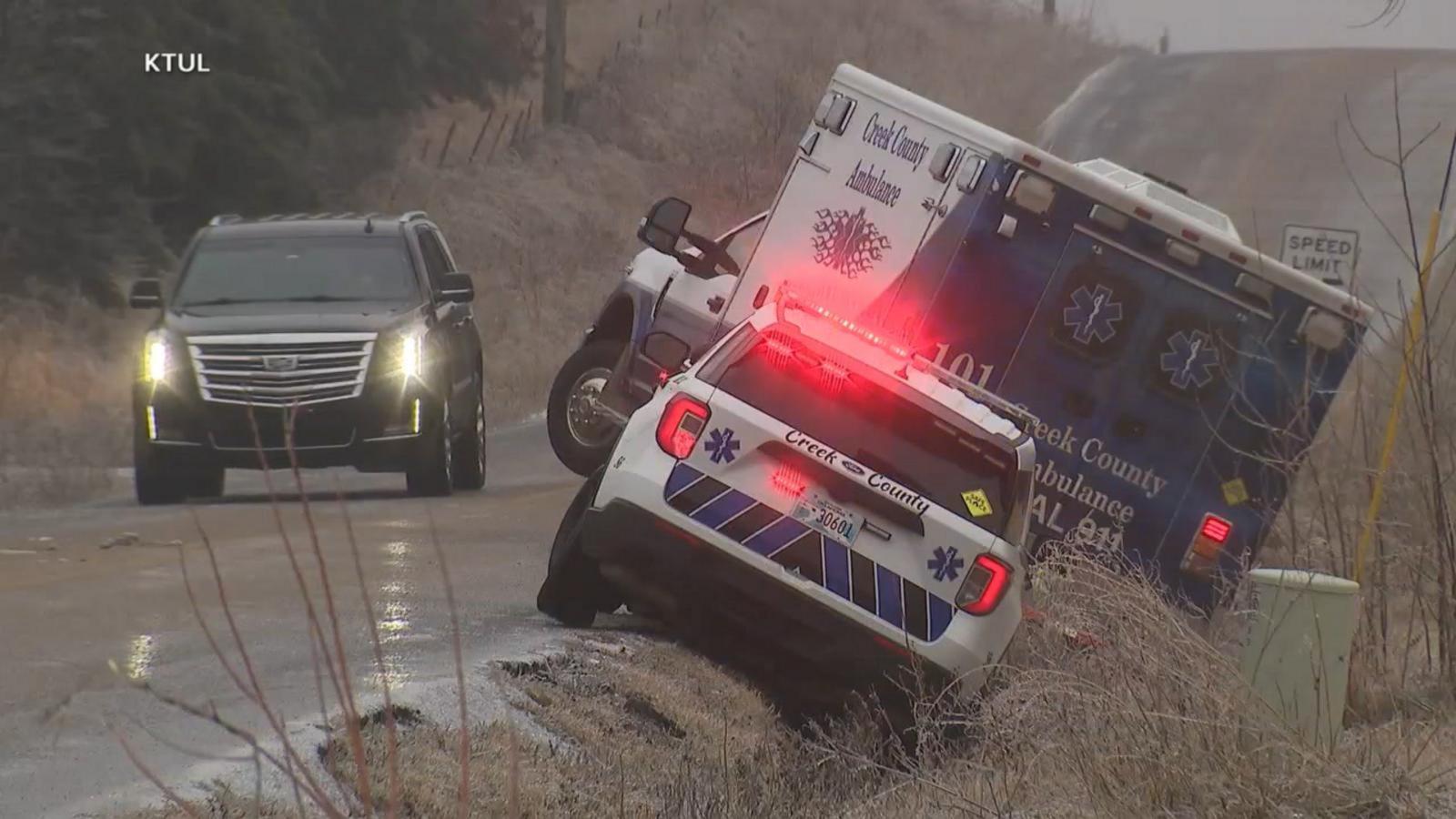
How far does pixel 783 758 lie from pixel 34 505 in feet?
33.2

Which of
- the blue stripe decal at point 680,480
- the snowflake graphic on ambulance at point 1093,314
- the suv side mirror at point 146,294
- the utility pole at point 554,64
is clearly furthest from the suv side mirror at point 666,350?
the utility pole at point 554,64

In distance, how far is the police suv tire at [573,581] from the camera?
10.5m

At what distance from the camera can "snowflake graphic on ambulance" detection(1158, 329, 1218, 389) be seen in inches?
473

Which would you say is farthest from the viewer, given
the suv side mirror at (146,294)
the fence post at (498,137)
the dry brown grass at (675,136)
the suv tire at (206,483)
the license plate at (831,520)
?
the fence post at (498,137)

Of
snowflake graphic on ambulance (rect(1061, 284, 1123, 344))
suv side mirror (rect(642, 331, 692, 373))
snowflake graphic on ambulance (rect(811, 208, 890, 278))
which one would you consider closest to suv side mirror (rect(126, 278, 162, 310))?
suv side mirror (rect(642, 331, 692, 373))

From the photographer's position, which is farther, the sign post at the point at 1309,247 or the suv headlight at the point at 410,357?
the sign post at the point at 1309,247

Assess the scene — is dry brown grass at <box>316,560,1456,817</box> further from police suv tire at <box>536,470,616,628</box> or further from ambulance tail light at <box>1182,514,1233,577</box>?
ambulance tail light at <box>1182,514,1233,577</box>

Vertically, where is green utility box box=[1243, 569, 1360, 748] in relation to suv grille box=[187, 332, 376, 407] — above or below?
above

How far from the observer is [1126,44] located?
64.5 m

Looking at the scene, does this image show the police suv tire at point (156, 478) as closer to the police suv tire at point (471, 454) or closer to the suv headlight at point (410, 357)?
the suv headlight at point (410, 357)

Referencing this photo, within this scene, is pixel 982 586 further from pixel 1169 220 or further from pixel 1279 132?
pixel 1279 132

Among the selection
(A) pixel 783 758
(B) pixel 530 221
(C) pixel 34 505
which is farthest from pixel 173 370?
(B) pixel 530 221

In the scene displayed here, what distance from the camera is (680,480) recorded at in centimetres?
927

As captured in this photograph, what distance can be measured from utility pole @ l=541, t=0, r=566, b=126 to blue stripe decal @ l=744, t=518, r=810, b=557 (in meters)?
36.1
